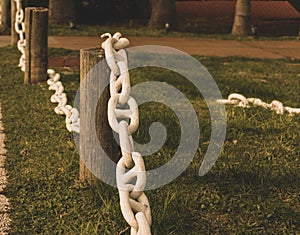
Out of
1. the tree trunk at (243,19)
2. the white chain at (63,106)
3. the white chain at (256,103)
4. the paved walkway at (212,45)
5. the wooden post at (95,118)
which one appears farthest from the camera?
the tree trunk at (243,19)

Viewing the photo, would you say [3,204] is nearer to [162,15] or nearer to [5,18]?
[5,18]

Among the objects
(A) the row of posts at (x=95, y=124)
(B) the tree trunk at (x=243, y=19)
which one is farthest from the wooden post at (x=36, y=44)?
(B) the tree trunk at (x=243, y=19)

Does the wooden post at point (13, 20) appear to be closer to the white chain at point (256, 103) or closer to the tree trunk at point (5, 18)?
the tree trunk at point (5, 18)

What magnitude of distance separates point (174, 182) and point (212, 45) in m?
7.15

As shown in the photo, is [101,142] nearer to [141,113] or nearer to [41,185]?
[41,185]

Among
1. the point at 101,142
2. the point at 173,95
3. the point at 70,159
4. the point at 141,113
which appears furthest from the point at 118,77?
the point at 173,95

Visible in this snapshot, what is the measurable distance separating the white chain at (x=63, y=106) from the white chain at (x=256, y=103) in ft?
4.83

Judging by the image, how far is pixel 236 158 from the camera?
4551mm

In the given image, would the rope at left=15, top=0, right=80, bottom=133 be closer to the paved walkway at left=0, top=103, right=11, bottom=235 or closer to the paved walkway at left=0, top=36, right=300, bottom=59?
the paved walkway at left=0, top=103, right=11, bottom=235

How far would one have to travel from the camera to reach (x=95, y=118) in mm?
3881

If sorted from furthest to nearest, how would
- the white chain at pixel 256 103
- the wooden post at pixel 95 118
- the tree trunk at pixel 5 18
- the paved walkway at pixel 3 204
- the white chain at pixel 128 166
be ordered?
the tree trunk at pixel 5 18 → the white chain at pixel 256 103 → the wooden post at pixel 95 118 → the paved walkway at pixel 3 204 → the white chain at pixel 128 166

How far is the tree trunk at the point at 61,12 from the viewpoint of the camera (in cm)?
1312

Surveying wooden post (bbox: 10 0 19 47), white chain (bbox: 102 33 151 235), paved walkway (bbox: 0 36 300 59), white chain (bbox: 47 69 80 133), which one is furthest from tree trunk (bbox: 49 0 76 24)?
white chain (bbox: 102 33 151 235)

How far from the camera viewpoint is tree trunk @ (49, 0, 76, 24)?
13.1 metres
